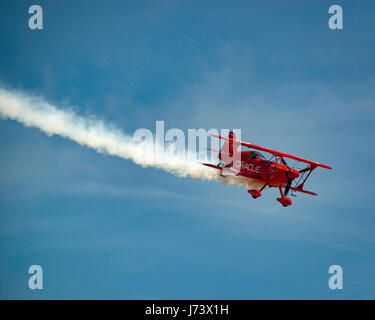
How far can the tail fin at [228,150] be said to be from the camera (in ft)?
175

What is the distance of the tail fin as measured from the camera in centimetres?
5344

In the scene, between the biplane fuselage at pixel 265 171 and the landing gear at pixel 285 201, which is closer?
the landing gear at pixel 285 201

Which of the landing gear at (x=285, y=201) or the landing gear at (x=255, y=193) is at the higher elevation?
the landing gear at (x=255, y=193)

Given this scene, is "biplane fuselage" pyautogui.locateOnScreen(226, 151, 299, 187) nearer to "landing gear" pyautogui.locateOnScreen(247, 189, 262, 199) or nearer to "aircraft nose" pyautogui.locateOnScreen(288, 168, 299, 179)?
"aircraft nose" pyautogui.locateOnScreen(288, 168, 299, 179)

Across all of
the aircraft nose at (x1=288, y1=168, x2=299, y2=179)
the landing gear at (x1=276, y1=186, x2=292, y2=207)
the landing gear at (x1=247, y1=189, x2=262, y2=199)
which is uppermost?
the aircraft nose at (x1=288, y1=168, x2=299, y2=179)

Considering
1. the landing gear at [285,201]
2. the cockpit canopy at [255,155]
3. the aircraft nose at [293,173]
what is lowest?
the landing gear at [285,201]

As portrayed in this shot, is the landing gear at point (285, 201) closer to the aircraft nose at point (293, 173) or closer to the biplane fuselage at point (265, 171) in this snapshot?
the biplane fuselage at point (265, 171)

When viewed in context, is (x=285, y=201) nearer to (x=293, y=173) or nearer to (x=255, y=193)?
(x=293, y=173)

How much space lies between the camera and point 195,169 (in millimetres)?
56406
